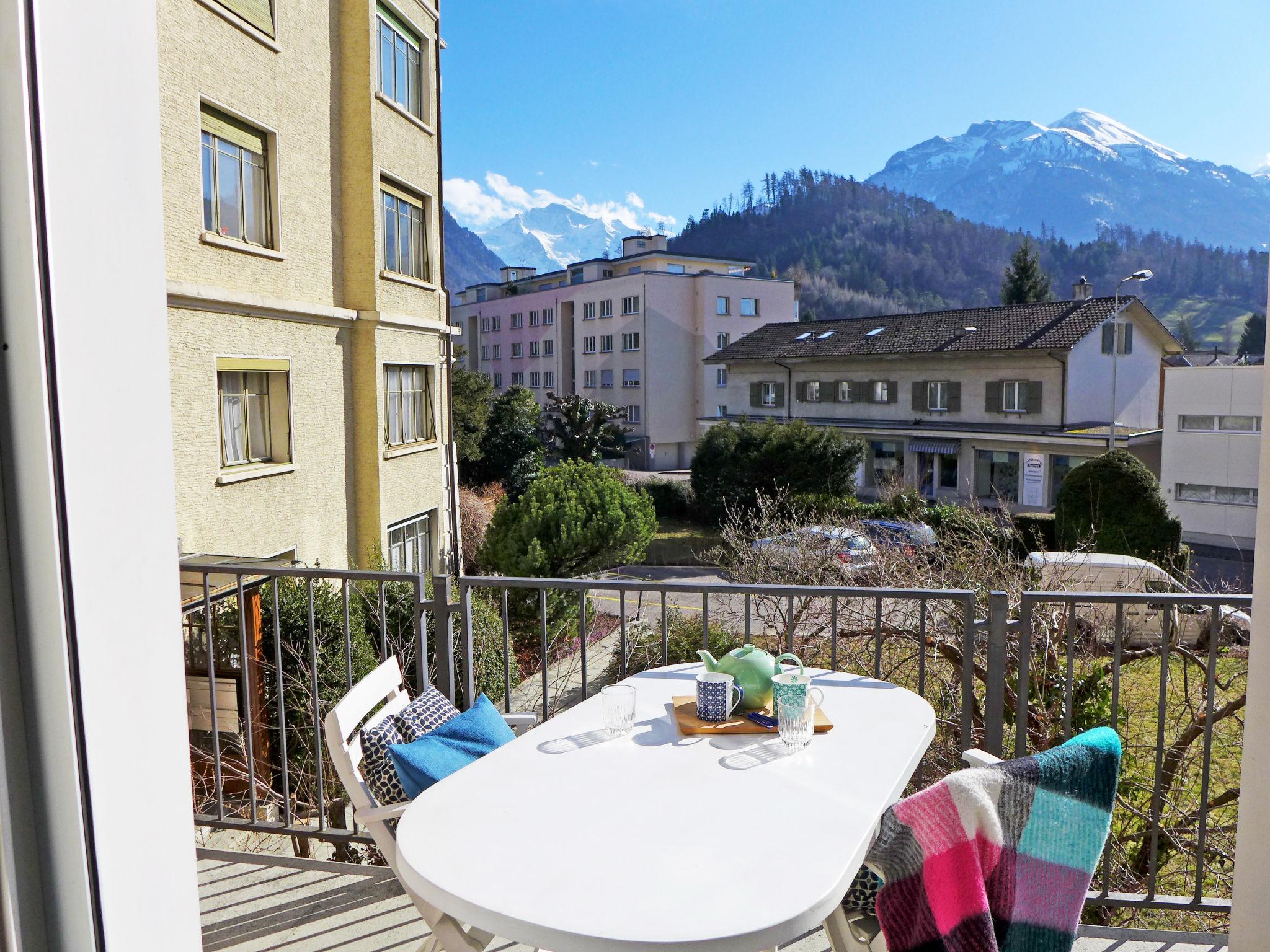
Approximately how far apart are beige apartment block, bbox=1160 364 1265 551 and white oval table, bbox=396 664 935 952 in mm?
24347

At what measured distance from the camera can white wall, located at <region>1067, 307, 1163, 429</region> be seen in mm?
25625

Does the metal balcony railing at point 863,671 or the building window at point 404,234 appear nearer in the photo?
the metal balcony railing at point 863,671

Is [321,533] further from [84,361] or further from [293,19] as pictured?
[84,361]

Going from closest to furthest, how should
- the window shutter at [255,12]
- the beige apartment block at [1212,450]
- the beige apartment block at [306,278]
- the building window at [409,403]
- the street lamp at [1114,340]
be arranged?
the beige apartment block at [306,278] → the window shutter at [255,12] → the building window at [409,403] → the street lamp at [1114,340] → the beige apartment block at [1212,450]

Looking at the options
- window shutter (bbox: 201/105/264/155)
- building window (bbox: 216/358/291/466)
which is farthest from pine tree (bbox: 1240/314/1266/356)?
window shutter (bbox: 201/105/264/155)

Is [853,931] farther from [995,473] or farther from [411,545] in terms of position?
[995,473]

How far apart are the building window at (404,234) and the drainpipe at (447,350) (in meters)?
0.35

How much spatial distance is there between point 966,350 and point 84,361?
2866 cm

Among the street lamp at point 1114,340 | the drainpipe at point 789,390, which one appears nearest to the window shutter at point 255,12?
the street lamp at point 1114,340

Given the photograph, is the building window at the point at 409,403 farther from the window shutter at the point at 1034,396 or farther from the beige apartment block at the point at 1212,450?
the beige apartment block at the point at 1212,450

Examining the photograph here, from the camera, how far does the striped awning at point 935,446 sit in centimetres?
2764

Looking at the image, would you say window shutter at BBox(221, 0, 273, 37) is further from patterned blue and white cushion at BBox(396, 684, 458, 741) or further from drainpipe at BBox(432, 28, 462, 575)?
patterned blue and white cushion at BBox(396, 684, 458, 741)

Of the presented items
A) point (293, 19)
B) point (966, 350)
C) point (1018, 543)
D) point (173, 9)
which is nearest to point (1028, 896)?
point (173, 9)

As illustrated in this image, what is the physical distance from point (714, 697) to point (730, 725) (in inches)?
2.9
